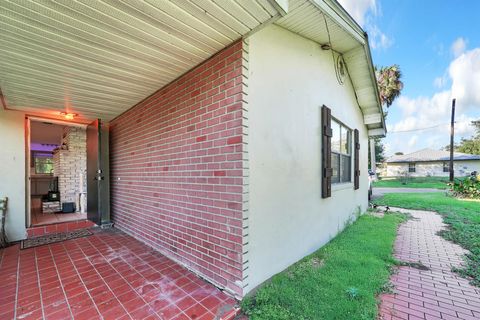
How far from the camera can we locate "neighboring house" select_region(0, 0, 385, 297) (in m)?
1.86

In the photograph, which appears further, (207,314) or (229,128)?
(229,128)

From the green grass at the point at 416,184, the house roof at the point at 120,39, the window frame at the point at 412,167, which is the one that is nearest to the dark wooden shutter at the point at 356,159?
the house roof at the point at 120,39

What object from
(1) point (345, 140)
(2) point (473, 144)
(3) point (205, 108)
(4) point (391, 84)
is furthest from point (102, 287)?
(2) point (473, 144)

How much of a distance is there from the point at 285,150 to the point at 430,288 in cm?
225

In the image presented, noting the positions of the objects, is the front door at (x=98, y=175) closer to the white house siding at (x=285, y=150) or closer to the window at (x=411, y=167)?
the white house siding at (x=285, y=150)

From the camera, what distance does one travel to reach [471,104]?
95.0 feet

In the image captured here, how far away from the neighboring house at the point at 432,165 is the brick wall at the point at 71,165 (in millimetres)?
34764

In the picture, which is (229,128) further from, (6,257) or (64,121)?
(64,121)

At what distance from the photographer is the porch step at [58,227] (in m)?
3.97

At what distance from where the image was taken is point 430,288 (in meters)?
2.35

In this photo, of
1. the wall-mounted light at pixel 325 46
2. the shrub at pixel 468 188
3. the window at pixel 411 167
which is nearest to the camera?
the wall-mounted light at pixel 325 46

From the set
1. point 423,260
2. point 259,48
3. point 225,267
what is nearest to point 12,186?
point 225,267

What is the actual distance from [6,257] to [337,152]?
605cm

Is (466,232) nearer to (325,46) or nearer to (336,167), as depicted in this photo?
(336,167)
